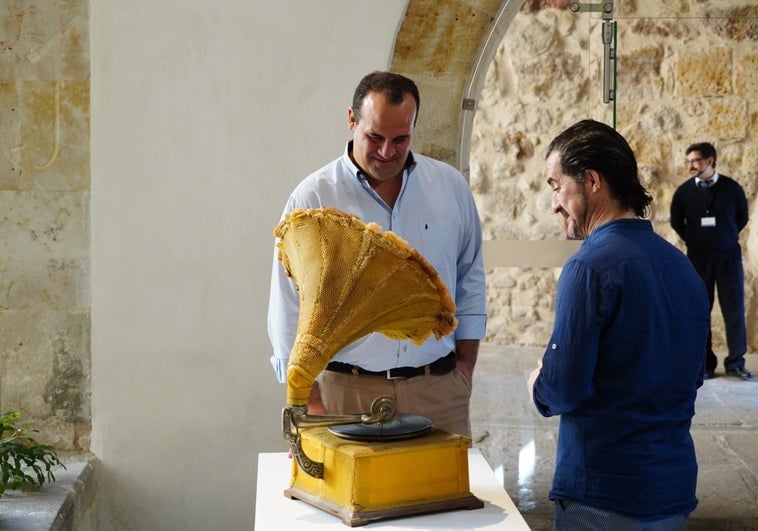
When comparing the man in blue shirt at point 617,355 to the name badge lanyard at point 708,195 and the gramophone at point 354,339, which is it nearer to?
the gramophone at point 354,339

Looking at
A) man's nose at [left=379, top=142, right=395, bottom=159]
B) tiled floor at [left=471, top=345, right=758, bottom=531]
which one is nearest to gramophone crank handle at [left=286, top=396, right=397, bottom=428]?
man's nose at [left=379, top=142, right=395, bottom=159]

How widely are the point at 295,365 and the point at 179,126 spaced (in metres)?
1.98

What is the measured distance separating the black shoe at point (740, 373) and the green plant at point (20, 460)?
488 centimetres

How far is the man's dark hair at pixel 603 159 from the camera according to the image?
2051 millimetres

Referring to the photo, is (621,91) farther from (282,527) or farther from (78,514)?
(282,527)

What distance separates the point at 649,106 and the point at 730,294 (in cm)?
172

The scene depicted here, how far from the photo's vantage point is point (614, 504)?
2037 millimetres

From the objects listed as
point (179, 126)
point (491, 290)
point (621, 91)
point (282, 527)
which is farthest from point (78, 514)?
point (621, 91)

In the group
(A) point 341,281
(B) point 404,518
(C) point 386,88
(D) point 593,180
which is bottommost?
(B) point 404,518

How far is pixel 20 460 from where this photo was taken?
3648mm

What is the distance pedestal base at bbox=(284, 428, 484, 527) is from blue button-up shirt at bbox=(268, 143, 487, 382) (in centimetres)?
69

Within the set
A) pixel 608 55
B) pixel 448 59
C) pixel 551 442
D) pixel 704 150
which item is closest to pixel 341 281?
pixel 448 59

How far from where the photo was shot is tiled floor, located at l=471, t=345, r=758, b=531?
411 centimetres

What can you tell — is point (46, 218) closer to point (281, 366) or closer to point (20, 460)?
point (20, 460)
